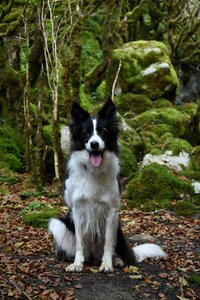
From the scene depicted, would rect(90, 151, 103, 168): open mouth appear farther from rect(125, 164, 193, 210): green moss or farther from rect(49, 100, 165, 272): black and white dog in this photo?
rect(125, 164, 193, 210): green moss

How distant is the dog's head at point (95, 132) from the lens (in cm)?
607

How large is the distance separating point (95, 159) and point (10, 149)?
319 inches

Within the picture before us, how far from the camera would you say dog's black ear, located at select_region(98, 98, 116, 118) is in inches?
248

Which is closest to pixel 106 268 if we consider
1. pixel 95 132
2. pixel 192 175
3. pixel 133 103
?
pixel 95 132

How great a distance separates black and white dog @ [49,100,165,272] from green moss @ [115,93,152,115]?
12813 millimetres

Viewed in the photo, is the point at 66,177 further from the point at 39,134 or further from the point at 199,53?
the point at 199,53

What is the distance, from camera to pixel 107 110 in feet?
20.7

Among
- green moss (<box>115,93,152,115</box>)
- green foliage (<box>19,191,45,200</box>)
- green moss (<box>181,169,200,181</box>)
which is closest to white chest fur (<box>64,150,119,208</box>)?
green foliage (<box>19,191,45,200</box>)

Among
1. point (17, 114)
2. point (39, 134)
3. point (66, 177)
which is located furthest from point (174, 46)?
point (66, 177)

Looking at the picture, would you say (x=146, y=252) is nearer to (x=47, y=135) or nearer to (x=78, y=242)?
(x=78, y=242)

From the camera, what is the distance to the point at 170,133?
53.4 feet

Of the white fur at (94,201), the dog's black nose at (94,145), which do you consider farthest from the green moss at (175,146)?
the dog's black nose at (94,145)

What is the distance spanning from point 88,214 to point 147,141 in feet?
29.6

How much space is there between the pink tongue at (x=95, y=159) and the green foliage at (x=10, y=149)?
7459 millimetres
